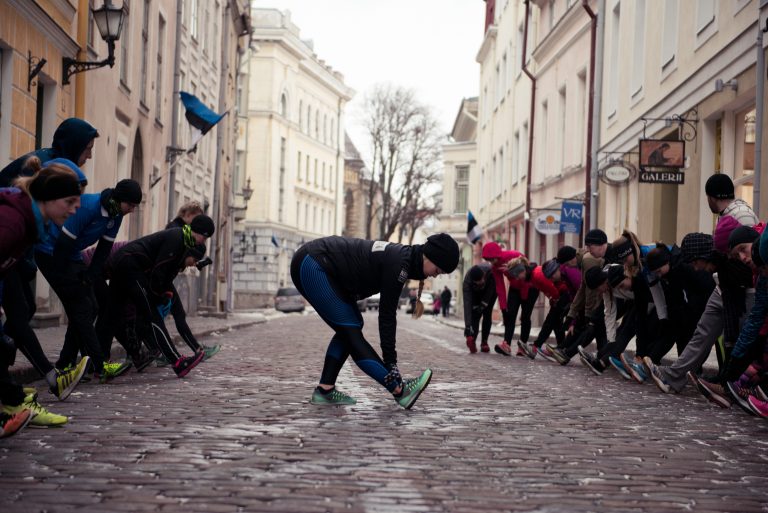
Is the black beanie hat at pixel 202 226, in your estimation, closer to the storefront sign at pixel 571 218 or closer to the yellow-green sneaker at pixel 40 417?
the yellow-green sneaker at pixel 40 417

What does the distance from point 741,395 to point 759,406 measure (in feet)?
0.95

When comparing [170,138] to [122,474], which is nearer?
[122,474]

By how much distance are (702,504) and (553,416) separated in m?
3.33

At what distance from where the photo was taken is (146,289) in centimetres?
1066

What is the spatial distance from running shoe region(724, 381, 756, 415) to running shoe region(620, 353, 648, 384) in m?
2.78

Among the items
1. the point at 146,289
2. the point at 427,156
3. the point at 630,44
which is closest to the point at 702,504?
the point at 146,289

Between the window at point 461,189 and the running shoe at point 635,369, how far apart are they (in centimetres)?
4910

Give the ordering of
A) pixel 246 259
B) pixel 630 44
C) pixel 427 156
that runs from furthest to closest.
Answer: pixel 427 156 < pixel 246 259 < pixel 630 44

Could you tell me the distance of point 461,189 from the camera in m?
61.8

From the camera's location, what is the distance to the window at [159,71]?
28500 millimetres

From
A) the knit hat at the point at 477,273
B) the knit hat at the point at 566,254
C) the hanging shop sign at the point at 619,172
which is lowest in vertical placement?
the knit hat at the point at 477,273

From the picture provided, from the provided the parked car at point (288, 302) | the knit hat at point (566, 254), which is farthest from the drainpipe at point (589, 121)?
the parked car at point (288, 302)

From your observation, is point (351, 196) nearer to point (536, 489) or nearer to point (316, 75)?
point (316, 75)

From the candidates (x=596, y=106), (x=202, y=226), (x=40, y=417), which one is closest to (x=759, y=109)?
(x=202, y=226)
